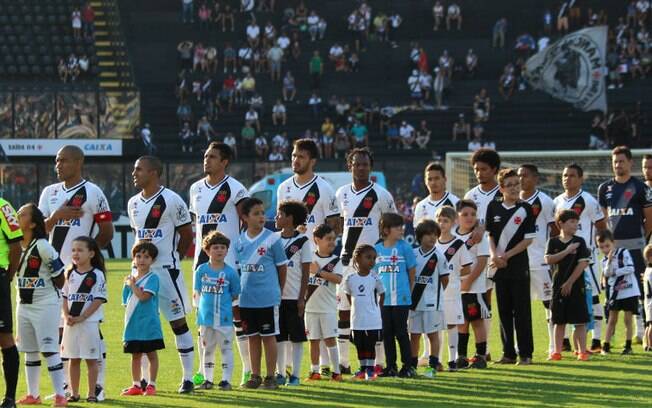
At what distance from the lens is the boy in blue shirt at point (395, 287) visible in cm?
1361

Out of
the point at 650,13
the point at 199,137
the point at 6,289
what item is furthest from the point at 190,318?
the point at 650,13

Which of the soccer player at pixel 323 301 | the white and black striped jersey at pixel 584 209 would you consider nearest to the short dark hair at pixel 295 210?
the soccer player at pixel 323 301

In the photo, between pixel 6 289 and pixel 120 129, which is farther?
pixel 120 129

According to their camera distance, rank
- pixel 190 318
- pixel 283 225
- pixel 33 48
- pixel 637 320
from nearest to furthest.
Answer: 1. pixel 283 225
2. pixel 637 320
3. pixel 190 318
4. pixel 33 48

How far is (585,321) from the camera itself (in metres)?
14.9

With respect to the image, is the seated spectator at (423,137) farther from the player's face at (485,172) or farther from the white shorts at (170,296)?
the white shorts at (170,296)

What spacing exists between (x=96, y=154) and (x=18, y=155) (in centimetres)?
236

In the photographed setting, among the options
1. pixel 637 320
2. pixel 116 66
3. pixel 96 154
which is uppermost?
pixel 116 66

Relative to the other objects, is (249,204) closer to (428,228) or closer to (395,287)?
(395,287)

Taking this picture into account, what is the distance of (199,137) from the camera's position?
47000 mm

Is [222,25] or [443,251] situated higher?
[222,25]

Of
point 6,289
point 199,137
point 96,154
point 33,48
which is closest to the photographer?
point 6,289

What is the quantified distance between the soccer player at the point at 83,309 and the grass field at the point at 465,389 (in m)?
0.40

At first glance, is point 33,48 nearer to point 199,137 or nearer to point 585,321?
point 199,137
